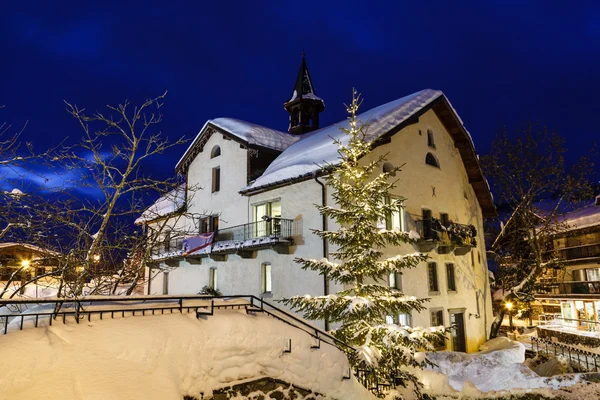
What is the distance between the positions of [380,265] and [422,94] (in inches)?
504

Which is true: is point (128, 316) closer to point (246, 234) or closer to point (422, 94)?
point (246, 234)

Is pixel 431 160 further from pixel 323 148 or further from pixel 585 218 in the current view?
pixel 585 218

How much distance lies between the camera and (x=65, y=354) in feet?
23.4

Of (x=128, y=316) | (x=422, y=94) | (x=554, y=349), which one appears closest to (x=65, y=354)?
(x=128, y=316)

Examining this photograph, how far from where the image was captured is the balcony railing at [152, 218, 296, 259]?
63.5 ft

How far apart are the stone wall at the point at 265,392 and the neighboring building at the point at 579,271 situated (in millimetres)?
29167

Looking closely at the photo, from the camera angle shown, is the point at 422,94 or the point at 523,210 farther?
the point at 523,210

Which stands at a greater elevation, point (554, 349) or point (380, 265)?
point (380, 265)

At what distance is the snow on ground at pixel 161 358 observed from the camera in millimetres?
6758

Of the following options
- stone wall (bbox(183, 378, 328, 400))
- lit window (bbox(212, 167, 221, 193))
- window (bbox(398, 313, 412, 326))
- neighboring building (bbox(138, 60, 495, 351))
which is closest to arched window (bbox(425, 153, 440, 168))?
neighboring building (bbox(138, 60, 495, 351))

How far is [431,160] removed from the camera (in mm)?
23328

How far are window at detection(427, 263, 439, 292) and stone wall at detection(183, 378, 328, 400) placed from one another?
1270 cm

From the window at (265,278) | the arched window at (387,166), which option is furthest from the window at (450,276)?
the window at (265,278)

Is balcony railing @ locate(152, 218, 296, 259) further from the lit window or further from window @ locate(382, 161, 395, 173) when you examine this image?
window @ locate(382, 161, 395, 173)
